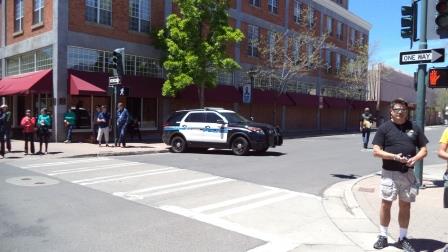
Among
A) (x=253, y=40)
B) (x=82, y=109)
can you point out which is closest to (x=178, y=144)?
(x=82, y=109)

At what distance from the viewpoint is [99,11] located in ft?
76.6

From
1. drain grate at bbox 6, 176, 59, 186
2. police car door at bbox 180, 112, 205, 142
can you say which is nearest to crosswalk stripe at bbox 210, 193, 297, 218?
drain grate at bbox 6, 176, 59, 186

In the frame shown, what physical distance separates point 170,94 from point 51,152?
8.41 metres

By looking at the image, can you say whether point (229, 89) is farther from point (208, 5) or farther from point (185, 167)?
point (185, 167)

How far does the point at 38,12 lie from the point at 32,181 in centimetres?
1530

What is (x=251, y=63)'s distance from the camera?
34.5m

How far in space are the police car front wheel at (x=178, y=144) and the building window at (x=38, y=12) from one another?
9.73 metres

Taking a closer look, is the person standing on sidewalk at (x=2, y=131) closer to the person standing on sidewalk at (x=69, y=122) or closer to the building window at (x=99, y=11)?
the person standing on sidewalk at (x=69, y=122)

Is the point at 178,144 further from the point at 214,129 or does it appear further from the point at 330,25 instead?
the point at 330,25

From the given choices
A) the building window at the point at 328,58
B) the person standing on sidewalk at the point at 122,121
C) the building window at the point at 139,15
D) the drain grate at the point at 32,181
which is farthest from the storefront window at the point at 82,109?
the building window at the point at 328,58

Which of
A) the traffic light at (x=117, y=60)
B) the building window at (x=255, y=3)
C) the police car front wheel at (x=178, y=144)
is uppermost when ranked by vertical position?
the building window at (x=255, y=3)

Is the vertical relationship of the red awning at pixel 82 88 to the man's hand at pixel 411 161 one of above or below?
above

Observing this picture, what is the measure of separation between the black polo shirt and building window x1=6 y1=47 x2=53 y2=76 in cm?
1958

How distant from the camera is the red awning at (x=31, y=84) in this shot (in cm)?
2141
